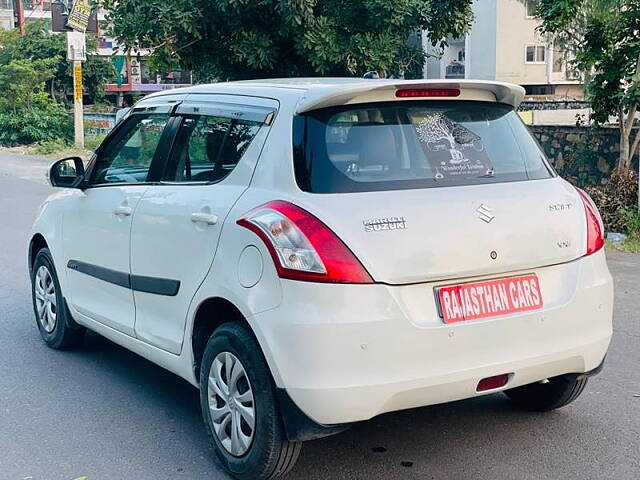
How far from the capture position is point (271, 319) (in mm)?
3793

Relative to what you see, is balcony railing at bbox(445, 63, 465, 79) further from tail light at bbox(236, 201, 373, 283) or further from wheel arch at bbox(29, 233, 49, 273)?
tail light at bbox(236, 201, 373, 283)

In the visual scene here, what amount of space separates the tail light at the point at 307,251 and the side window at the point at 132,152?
1545 millimetres

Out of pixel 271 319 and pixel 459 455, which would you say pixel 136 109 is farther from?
pixel 459 455

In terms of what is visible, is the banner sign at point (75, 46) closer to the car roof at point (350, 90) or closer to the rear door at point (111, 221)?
the rear door at point (111, 221)

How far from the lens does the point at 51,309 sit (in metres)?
6.41

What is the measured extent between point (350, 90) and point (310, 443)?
1792 millimetres

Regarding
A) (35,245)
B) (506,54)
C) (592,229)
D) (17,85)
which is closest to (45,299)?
(35,245)

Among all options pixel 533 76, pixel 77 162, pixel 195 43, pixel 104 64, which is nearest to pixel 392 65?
pixel 195 43

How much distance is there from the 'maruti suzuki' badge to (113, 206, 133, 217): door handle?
5.77 feet

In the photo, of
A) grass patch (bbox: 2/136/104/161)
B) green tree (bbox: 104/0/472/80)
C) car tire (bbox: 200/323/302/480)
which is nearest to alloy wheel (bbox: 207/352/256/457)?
car tire (bbox: 200/323/302/480)

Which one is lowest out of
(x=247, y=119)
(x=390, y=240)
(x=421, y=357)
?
(x=421, y=357)

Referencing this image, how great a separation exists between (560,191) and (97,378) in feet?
10.3

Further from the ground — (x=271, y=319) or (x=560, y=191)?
(x=560, y=191)

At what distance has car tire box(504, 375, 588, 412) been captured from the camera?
4.76 m
